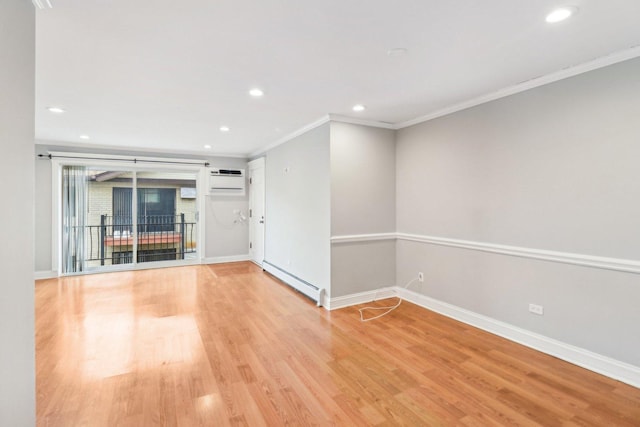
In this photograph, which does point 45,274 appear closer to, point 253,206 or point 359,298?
point 253,206

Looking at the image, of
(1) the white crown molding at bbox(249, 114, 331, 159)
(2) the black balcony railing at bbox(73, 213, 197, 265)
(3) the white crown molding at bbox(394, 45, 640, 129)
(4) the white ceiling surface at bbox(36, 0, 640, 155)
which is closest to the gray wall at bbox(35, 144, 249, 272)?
(2) the black balcony railing at bbox(73, 213, 197, 265)

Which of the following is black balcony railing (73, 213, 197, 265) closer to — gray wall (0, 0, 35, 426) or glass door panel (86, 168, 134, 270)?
glass door panel (86, 168, 134, 270)

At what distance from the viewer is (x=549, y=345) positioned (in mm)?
2557

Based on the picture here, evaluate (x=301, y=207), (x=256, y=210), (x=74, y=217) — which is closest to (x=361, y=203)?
(x=301, y=207)

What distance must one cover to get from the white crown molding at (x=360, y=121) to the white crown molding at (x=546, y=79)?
524 mm

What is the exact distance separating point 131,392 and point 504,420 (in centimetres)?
251

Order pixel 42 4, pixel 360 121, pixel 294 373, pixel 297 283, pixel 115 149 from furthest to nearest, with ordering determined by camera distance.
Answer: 1. pixel 115 149
2. pixel 297 283
3. pixel 360 121
4. pixel 294 373
5. pixel 42 4

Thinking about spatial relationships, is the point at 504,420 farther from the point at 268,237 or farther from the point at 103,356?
the point at 268,237

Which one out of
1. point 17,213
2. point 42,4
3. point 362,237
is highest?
point 42,4

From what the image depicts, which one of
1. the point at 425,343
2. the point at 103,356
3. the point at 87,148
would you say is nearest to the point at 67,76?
the point at 103,356

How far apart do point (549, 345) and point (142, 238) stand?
6.67 metres

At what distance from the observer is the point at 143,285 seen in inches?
185

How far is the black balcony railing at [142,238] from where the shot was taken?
563cm

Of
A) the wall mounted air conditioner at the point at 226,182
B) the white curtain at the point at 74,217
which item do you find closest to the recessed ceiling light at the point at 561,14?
the wall mounted air conditioner at the point at 226,182
